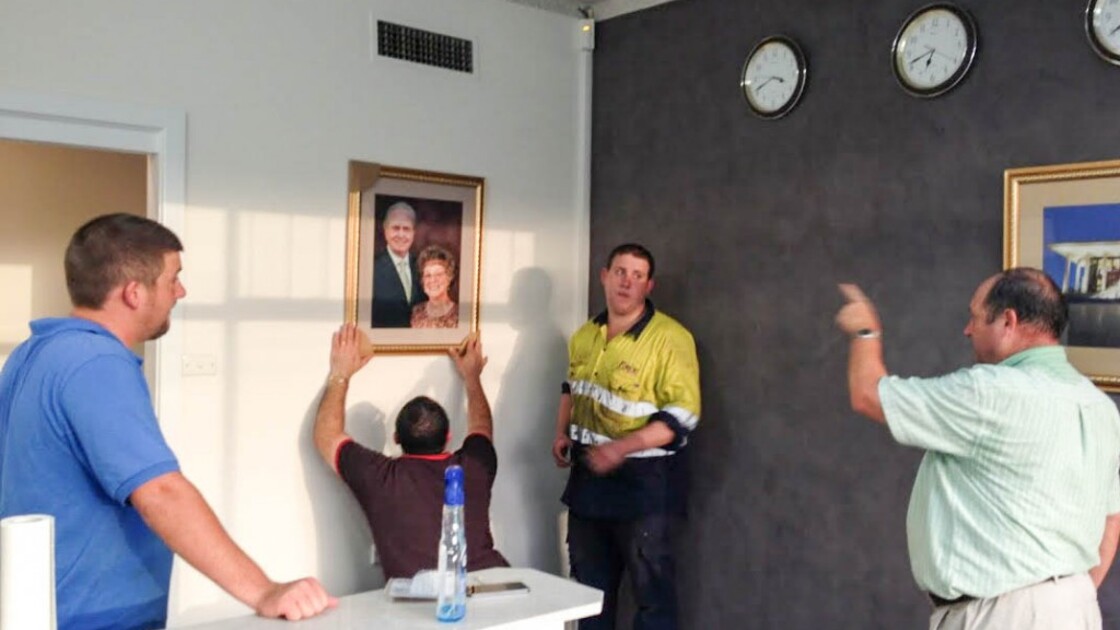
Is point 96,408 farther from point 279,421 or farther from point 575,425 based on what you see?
point 575,425

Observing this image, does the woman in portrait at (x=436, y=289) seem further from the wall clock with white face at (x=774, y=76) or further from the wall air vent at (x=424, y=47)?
the wall clock with white face at (x=774, y=76)

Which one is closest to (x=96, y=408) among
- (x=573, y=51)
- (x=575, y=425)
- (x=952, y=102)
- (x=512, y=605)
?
(x=512, y=605)

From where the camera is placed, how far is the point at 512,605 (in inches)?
86.1

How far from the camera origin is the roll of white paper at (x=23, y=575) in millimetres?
1214

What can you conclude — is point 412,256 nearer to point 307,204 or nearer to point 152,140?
point 307,204

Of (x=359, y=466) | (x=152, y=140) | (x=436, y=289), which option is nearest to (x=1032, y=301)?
(x=359, y=466)

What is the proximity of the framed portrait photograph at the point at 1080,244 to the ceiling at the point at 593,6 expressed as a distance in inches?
76.0

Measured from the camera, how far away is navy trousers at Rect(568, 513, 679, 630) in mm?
3752

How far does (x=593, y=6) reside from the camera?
4531mm

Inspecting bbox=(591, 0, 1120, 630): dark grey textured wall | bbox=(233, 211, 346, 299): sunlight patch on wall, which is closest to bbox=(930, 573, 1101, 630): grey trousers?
bbox=(591, 0, 1120, 630): dark grey textured wall

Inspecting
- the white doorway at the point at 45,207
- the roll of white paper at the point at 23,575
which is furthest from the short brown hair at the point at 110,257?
the white doorway at the point at 45,207

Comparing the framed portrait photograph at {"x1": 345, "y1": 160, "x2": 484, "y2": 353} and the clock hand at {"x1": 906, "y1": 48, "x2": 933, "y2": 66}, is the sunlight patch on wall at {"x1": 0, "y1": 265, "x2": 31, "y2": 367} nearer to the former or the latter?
the framed portrait photograph at {"x1": 345, "y1": 160, "x2": 484, "y2": 353}

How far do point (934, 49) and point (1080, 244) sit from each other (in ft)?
2.63

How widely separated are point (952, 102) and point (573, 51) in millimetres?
1837
